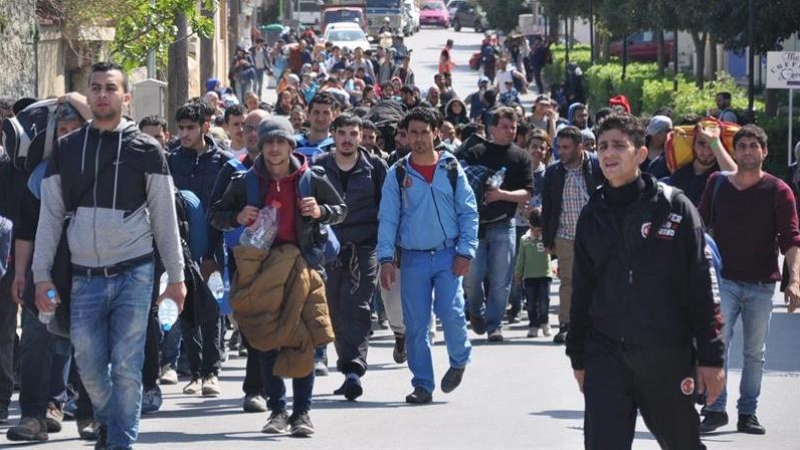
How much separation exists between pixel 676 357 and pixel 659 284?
1.00 feet

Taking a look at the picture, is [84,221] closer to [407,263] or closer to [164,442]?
[164,442]

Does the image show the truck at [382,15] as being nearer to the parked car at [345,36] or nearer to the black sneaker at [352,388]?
the parked car at [345,36]

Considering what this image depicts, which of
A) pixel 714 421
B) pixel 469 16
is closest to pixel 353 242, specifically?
pixel 714 421

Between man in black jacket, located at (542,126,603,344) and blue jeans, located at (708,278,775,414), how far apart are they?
144 inches

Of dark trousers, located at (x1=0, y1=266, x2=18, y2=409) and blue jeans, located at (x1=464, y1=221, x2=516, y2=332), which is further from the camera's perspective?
blue jeans, located at (x1=464, y1=221, x2=516, y2=332)

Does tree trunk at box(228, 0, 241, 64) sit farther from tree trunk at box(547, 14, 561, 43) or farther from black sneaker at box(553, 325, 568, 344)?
black sneaker at box(553, 325, 568, 344)

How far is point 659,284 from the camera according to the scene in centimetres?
692

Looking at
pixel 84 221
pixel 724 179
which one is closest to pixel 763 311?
pixel 724 179

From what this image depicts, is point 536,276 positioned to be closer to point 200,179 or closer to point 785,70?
point 200,179

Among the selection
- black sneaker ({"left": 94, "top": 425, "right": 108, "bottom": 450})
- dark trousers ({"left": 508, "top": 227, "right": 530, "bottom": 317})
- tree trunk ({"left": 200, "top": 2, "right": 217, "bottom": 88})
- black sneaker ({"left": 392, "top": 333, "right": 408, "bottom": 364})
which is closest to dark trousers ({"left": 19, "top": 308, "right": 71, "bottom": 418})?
black sneaker ({"left": 94, "top": 425, "right": 108, "bottom": 450})

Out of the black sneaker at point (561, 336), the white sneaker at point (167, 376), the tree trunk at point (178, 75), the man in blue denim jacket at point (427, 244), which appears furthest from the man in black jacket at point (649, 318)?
the tree trunk at point (178, 75)

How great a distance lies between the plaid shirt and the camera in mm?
13625

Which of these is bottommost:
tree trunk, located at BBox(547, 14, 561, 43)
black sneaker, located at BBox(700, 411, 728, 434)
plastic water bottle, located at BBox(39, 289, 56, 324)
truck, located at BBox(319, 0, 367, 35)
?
black sneaker, located at BBox(700, 411, 728, 434)

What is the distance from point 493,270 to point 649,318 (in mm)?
7145
